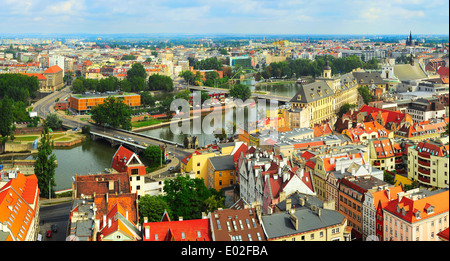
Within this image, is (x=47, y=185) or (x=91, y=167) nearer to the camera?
(x=47, y=185)

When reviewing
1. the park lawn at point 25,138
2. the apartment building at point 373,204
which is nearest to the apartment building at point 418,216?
the apartment building at point 373,204

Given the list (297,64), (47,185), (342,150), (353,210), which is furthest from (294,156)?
(297,64)

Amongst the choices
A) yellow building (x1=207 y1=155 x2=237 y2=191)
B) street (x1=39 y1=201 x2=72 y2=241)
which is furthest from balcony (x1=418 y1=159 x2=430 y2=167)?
street (x1=39 y1=201 x2=72 y2=241)

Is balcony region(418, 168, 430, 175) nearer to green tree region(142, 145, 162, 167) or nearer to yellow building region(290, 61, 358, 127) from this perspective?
yellow building region(290, 61, 358, 127)

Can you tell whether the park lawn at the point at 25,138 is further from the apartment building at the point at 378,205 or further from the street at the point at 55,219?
the apartment building at the point at 378,205

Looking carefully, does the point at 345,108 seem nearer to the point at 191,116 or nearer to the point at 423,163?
the point at 191,116
